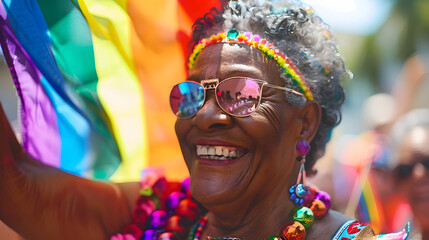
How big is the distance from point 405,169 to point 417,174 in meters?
0.10

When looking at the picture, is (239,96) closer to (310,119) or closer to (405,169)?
(310,119)

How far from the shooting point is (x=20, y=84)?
9.71 ft

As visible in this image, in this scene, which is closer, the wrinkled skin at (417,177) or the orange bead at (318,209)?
the orange bead at (318,209)

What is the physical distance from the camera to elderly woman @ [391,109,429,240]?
3.04m

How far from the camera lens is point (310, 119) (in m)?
2.68

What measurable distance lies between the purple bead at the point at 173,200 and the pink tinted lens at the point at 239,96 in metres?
0.88

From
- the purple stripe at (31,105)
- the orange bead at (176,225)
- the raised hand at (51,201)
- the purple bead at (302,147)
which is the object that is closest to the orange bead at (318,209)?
the purple bead at (302,147)

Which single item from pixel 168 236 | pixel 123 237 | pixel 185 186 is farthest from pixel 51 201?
pixel 185 186

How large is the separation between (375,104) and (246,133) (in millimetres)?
1305

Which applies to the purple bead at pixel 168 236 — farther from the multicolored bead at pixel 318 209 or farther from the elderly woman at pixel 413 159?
the elderly woman at pixel 413 159

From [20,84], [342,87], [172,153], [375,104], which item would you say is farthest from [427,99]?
[20,84]

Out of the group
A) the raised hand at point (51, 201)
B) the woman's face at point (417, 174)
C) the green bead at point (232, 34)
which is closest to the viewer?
the green bead at point (232, 34)

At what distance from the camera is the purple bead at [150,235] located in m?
2.89

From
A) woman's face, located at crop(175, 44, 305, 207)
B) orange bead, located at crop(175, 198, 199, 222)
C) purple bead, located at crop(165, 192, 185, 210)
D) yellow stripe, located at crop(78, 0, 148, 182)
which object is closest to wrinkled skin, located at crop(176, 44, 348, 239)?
woman's face, located at crop(175, 44, 305, 207)
